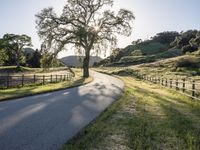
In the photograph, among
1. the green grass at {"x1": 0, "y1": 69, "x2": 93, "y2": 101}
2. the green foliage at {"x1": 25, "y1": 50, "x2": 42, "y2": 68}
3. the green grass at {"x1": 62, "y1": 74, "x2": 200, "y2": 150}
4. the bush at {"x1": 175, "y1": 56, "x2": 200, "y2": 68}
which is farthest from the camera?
the green foliage at {"x1": 25, "y1": 50, "x2": 42, "y2": 68}

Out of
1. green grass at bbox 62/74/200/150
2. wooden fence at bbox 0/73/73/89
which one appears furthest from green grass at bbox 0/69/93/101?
green grass at bbox 62/74/200/150

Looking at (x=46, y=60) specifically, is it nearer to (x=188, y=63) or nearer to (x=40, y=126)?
(x=188, y=63)

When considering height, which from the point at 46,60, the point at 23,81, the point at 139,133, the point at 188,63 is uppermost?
the point at 46,60

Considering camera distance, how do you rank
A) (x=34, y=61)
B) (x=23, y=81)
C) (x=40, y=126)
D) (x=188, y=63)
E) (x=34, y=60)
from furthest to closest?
(x=34, y=60) < (x=34, y=61) < (x=188, y=63) < (x=23, y=81) < (x=40, y=126)

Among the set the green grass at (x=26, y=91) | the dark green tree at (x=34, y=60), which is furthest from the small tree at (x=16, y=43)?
the green grass at (x=26, y=91)

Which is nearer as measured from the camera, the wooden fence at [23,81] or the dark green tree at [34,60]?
the wooden fence at [23,81]


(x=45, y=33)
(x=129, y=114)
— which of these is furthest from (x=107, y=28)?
(x=129, y=114)

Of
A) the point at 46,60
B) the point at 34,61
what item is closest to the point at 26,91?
the point at 46,60

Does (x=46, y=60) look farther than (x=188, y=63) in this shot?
No

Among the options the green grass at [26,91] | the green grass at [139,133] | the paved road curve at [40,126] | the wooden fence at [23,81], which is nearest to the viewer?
the paved road curve at [40,126]

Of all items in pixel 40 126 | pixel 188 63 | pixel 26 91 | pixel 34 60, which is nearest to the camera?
pixel 40 126

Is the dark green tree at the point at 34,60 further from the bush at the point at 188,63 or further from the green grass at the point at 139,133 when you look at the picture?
the green grass at the point at 139,133

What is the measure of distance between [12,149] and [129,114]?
716cm

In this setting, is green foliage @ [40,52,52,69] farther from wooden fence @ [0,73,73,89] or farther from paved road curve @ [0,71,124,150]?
paved road curve @ [0,71,124,150]
